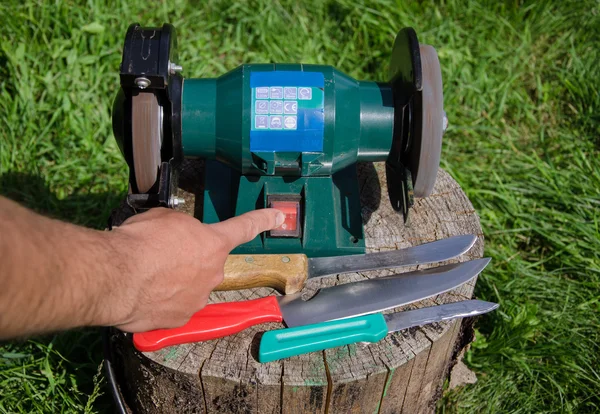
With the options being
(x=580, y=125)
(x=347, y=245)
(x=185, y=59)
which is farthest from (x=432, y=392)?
(x=185, y=59)

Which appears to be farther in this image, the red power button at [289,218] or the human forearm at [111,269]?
the red power button at [289,218]

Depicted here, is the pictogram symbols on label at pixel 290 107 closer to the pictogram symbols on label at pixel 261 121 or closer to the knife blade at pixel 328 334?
the pictogram symbols on label at pixel 261 121

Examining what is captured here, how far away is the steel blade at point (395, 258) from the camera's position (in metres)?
1.90

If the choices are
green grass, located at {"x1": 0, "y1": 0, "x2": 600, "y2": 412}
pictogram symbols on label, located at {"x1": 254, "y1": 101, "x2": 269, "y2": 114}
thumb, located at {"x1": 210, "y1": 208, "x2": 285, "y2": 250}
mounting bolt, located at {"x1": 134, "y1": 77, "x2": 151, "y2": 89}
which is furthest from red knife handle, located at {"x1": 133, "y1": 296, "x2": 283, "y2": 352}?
green grass, located at {"x1": 0, "y1": 0, "x2": 600, "y2": 412}

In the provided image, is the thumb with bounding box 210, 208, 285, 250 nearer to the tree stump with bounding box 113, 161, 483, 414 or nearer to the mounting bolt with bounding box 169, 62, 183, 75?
the tree stump with bounding box 113, 161, 483, 414

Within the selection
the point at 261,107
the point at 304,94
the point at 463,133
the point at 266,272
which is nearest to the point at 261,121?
the point at 261,107

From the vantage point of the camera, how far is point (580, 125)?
349 centimetres

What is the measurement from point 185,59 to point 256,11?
554 millimetres

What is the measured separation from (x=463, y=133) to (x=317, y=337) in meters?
2.09

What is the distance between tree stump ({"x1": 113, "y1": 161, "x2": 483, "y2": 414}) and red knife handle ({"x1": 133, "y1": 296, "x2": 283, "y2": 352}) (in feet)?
0.21

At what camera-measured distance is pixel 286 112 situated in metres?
1.84

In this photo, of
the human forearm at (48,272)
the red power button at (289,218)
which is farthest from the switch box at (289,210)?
the human forearm at (48,272)

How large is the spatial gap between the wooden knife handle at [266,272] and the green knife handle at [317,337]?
17cm

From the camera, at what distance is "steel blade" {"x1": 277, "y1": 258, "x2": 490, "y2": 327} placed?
1.78 m
